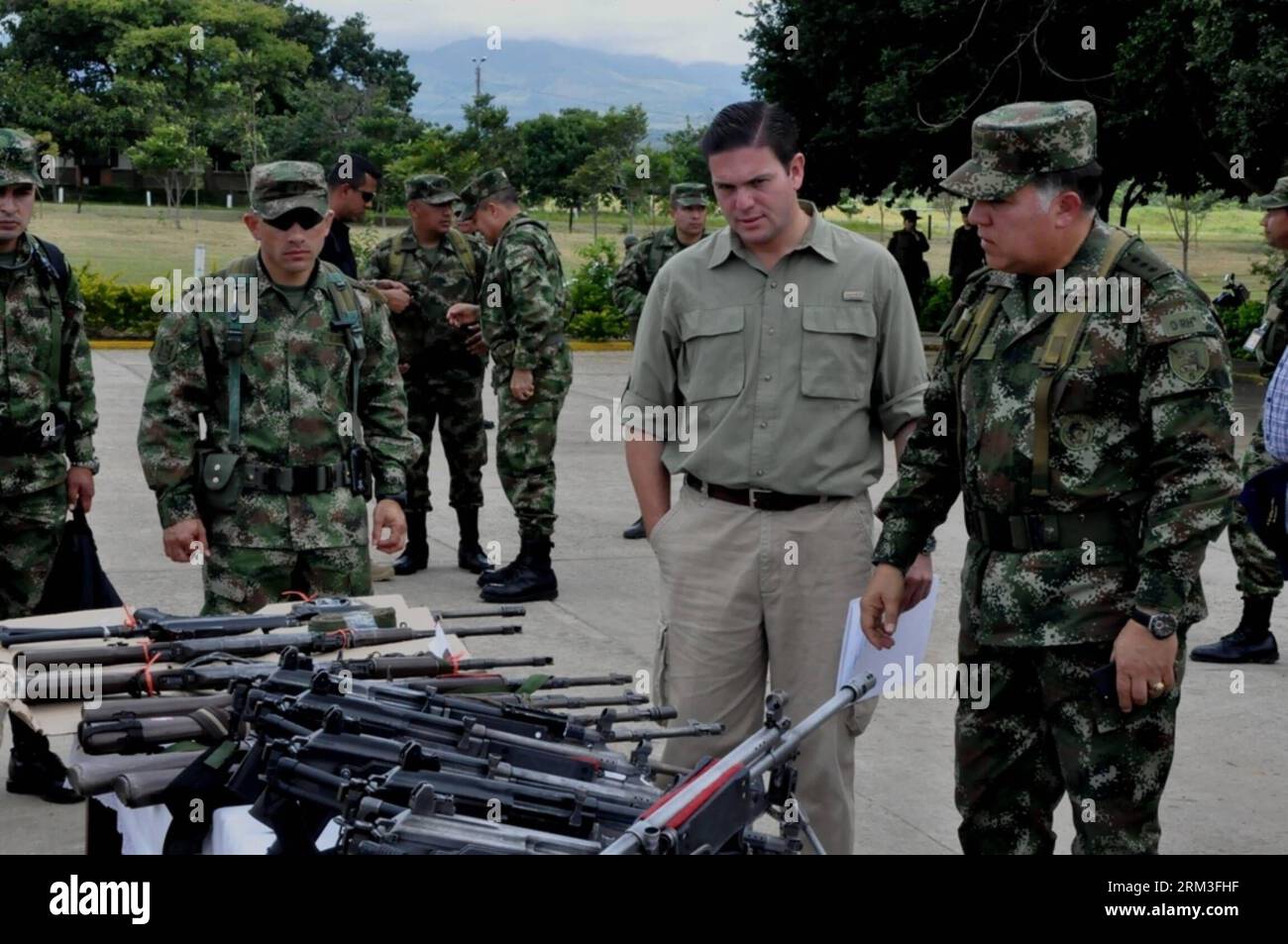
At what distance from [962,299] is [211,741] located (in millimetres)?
1989

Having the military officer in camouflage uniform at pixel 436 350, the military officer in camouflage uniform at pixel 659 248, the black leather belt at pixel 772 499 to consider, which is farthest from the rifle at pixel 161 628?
the military officer in camouflage uniform at pixel 659 248

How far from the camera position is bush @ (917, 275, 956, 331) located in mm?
26266

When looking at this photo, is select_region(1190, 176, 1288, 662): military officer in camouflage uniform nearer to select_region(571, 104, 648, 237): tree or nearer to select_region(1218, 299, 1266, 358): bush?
select_region(1218, 299, 1266, 358): bush

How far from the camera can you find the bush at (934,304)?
2627 centimetres

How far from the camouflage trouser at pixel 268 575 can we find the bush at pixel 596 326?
1770 cm

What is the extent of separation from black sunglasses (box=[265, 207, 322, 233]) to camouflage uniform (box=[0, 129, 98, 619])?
3.72 feet

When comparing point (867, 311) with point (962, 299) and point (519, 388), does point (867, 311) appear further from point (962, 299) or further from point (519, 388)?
point (519, 388)

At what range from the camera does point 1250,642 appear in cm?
755

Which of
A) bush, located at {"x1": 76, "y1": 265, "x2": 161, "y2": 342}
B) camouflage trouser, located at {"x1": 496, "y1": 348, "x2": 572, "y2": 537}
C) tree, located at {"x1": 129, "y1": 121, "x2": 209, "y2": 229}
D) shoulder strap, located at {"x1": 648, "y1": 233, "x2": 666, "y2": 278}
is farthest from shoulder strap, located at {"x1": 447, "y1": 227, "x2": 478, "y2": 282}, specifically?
tree, located at {"x1": 129, "y1": 121, "x2": 209, "y2": 229}

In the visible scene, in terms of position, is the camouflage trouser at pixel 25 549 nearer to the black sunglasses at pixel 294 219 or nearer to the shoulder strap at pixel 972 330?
the black sunglasses at pixel 294 219

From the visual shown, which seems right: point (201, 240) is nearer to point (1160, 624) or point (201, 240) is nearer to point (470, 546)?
point (470, 546)

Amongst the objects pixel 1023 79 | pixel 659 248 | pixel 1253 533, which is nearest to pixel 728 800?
pixel 1253 533

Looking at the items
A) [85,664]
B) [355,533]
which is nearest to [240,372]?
[355,533]

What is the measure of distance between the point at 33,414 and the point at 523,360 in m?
3.25
